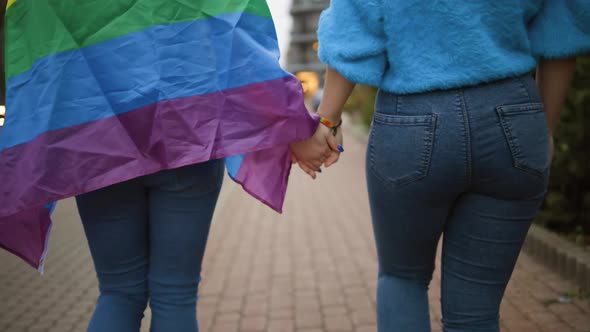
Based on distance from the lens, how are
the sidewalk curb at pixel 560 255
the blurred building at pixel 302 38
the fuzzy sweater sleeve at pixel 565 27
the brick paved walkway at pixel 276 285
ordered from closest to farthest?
the fuzzy sweater sleeve at pixel 565 27
the brick paved walkway at pixel 276 285
the sidewalk curb at pixel 560 255
the blurred building at pixel 302 38

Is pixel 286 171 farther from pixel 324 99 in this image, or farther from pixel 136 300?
pixel 136 300

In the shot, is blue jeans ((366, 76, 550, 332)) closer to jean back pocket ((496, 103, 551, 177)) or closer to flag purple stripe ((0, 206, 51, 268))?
jean back pocket ((496, 103, 551, 177))

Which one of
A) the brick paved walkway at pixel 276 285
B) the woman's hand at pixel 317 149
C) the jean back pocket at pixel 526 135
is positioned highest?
→ the jean back pocket at pixel 526 135

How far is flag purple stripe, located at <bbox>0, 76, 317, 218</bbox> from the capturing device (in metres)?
1.46

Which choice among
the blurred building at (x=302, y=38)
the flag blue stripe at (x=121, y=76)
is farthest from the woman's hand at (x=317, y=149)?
the blurred building at (x=302, y=38)

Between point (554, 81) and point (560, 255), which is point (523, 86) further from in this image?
point (560, 255)

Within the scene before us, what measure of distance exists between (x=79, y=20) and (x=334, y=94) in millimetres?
692

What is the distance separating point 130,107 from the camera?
1.47 metres

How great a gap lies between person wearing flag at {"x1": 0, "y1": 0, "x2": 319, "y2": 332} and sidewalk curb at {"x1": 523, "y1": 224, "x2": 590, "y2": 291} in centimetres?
250

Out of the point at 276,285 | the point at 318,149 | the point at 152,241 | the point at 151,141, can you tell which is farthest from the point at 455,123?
the point at 276,285

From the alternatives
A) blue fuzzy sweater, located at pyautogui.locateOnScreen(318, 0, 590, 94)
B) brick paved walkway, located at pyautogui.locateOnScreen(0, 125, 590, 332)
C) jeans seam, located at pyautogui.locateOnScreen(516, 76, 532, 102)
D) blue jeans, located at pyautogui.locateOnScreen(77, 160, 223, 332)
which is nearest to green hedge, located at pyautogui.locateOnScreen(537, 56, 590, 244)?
brick paved walkway, located at pyautogui.locateOnScreen(0, 125, 590, 332)

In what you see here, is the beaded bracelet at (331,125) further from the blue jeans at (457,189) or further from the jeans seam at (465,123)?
the jeans seam at (465,123)

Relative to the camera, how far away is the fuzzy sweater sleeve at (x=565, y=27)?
1438mm

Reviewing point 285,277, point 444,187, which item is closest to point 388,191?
point 444,187
